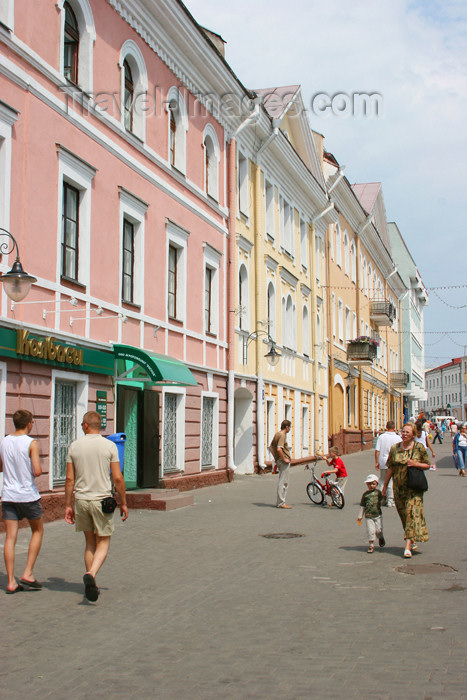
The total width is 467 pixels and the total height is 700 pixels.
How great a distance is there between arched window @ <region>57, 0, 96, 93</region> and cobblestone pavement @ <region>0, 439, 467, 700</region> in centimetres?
772

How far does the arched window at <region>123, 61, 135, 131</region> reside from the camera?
55.0 ft

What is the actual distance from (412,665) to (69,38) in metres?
12.4

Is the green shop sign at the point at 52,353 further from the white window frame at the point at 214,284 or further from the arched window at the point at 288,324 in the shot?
the arched window at the point at 288,324

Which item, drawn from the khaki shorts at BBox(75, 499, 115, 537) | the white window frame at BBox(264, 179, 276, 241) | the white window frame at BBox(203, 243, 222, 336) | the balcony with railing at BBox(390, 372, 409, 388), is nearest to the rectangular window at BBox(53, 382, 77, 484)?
the khaki shorts at BBox(75, 499, 115, 537)

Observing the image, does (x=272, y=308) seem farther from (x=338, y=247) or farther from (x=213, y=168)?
(x=338, y=247)

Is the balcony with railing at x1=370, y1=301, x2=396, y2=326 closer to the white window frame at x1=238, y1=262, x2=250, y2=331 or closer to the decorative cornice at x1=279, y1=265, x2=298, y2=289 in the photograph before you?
the decorative cornice at x1=279, y1=265, x2=298, y2=289

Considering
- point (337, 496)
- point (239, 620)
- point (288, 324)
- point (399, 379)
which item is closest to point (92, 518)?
point (239, 620)

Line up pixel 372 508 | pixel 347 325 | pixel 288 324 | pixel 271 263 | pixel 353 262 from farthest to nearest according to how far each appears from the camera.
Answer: pixel 353 262 < pixel 347 325 < pixel 288 324 < pixel 271 263 < pixel 372 508

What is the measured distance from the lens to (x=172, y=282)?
62.6ft

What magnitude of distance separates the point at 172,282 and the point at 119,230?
3229mm

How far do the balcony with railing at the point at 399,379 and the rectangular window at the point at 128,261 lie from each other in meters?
44.1

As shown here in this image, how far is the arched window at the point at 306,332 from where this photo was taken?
31984mm

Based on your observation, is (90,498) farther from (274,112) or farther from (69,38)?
(274,112)

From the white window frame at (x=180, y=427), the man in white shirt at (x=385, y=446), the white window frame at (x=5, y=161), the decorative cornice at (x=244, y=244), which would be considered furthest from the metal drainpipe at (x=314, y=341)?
the white window frame at (x=5, y=161)
